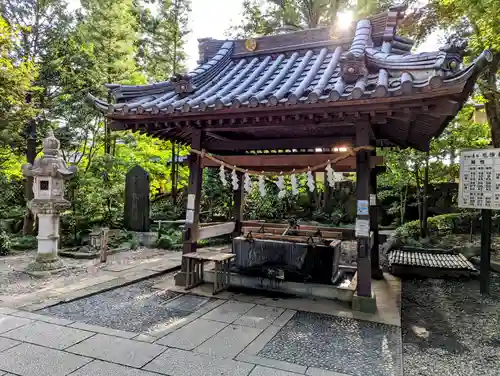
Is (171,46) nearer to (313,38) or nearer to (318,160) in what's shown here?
(313,38)

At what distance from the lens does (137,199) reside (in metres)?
11.6

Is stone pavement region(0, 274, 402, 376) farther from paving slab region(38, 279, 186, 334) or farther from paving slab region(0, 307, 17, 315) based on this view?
paving slab region(38, 279, 186, 334)

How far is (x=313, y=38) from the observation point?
6.79 m

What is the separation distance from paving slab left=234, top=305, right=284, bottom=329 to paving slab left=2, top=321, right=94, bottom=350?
198cm

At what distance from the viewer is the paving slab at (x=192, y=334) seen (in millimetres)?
3887

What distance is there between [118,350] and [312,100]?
384 cm

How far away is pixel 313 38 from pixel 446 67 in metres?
3.38

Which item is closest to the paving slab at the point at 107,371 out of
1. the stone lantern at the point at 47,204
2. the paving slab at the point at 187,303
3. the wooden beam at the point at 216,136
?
the paving slab at the point at 187,303

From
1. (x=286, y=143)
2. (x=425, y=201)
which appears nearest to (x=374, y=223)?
(x=286, y=143)

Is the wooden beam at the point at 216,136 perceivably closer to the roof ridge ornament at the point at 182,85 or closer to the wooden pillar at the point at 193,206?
the wooden pillar at the point at 193,206

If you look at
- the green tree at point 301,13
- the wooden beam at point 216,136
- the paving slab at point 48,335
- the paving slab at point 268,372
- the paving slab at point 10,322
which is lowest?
the paving slab at point 10,322

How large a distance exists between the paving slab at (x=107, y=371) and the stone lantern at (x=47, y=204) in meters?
4.81

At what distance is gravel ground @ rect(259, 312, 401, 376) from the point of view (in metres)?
3.51

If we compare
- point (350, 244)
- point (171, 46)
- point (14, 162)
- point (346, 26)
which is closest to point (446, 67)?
point (346, 26)
